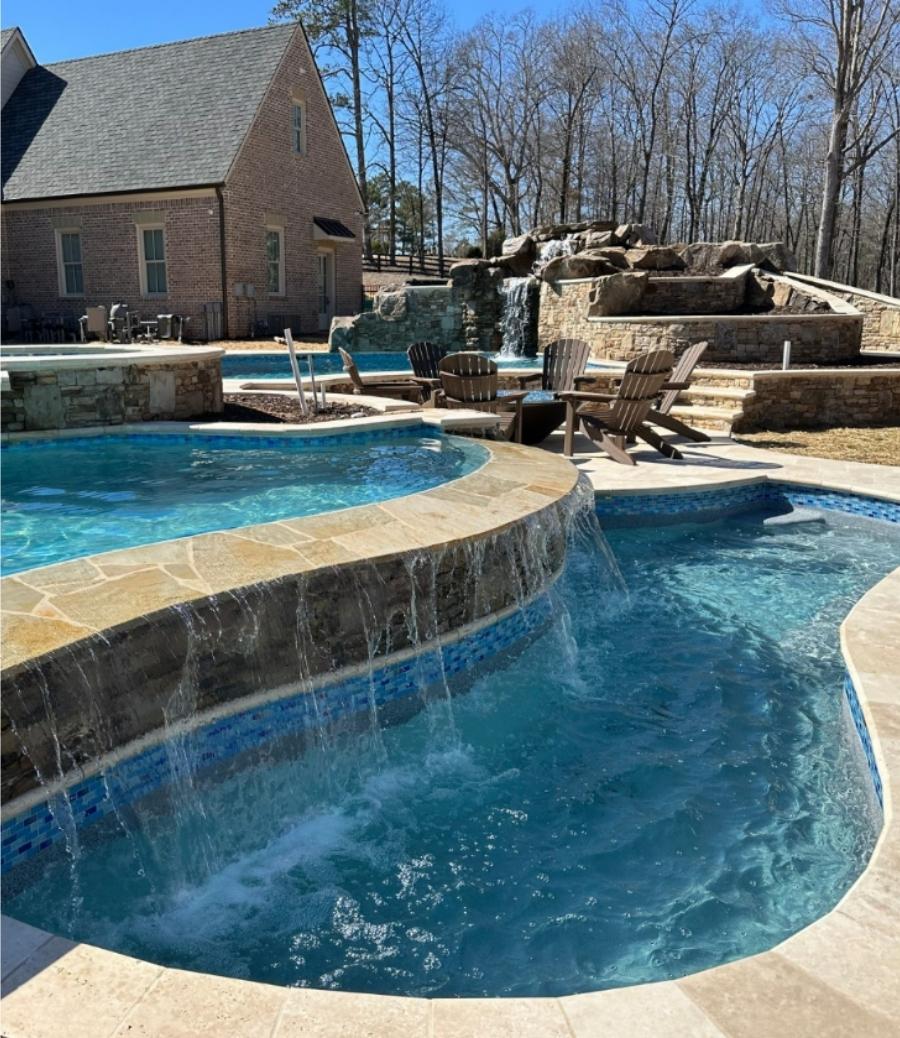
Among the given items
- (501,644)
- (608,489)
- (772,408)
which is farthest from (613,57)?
(501,644)

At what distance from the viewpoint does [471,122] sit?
3528 centimetres

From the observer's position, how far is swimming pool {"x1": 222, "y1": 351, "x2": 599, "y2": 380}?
15123mm

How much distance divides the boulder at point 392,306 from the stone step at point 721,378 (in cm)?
902

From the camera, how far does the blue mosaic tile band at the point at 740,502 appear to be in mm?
7141

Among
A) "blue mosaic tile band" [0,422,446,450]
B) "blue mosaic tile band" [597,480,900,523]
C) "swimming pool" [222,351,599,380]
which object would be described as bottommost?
"blue mosaic tile band" [597,480,900,523]

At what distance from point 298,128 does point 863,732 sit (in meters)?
22.3

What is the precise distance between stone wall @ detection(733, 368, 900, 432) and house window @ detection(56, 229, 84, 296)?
1706 cm

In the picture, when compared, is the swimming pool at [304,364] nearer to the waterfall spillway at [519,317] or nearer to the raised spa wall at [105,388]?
the waterfall spillway at [519,317]

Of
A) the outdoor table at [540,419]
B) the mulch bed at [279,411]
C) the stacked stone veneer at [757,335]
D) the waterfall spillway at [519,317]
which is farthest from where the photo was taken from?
the waterfall spillway at [519,317]

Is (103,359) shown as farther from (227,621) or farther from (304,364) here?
(304,364)

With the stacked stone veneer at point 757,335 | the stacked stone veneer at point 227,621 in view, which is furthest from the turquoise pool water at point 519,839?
the stacked stone veneer at point 757,335

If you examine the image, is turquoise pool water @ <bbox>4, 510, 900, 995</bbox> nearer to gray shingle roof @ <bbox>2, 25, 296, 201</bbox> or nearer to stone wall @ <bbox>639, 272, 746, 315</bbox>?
stone wall @ <bbox>639, 272, 746, 315</bbox>

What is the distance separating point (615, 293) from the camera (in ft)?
52.4

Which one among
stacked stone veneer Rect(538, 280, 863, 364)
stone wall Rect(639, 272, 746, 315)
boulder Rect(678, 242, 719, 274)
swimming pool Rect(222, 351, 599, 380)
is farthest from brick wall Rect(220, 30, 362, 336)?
stacked stone veneer Rect(538, 280, 863, 364)
